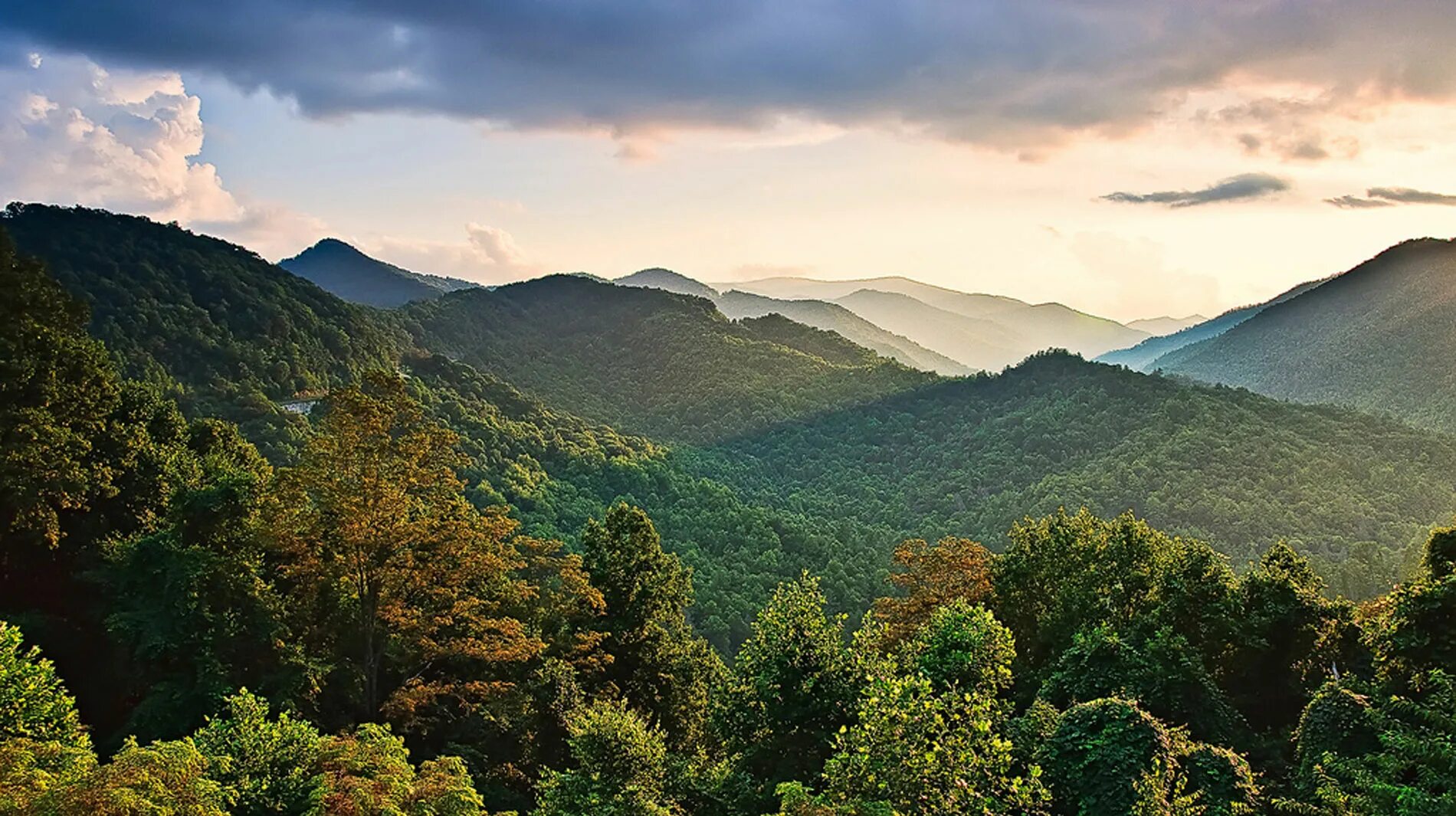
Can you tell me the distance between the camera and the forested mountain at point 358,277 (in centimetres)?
17275

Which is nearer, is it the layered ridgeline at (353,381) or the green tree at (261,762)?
the green tree at (261,762)

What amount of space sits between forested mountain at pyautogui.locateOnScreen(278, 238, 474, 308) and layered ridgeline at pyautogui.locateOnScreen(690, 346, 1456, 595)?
356 ft

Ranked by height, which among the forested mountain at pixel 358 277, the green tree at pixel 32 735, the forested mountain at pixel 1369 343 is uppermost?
the forested mountain at pixel 358 277

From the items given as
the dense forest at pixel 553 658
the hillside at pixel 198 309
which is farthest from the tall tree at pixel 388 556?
the hillside at pixel 198 309

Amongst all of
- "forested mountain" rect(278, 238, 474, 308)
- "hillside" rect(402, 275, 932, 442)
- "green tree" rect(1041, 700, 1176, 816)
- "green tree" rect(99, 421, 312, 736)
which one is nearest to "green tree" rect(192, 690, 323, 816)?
"green tree" rect(99, 421, 312, 736)

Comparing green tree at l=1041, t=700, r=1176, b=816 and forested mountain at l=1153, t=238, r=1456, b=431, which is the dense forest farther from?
forested mountain at l=1153, t=238, r=1456, b=431

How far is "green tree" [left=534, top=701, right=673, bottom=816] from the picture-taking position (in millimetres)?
13633

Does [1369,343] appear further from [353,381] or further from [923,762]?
[923,762]

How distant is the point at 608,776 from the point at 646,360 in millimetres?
113059

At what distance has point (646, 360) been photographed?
126 meters

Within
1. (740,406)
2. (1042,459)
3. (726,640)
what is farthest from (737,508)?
(740,406)

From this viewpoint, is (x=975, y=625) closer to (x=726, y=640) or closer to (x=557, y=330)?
(x=726, y=640)

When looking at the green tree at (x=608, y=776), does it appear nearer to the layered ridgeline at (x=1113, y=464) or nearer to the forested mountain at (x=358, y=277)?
the layered ridgeline at (x=1113, y=464)

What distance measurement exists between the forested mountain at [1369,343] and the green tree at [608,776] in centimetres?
10557
